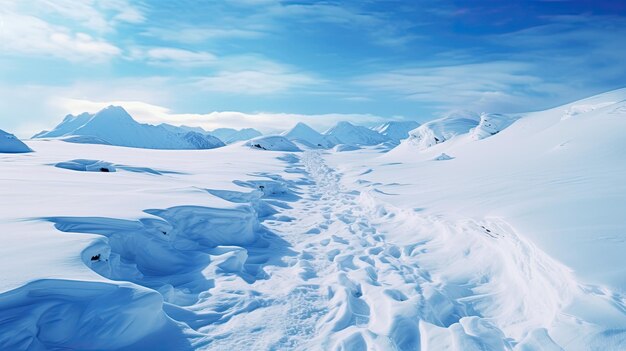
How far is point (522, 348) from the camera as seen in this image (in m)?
3.34

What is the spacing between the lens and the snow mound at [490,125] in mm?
34394

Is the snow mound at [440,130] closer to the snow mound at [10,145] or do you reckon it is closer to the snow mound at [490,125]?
the snow mound at [490,125]

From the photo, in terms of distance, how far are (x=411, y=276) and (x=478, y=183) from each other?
674 centimetres

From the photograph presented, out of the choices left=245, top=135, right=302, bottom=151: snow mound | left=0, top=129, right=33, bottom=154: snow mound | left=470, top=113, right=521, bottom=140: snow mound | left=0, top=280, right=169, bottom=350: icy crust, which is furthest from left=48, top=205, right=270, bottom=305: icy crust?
left=245, top=135, right=302, bottom=151: snow mound

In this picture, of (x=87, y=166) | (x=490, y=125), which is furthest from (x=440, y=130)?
(x=87, y=166)

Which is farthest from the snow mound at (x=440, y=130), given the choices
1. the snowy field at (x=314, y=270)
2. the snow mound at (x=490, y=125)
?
the snowy field at (x=314, y=270)

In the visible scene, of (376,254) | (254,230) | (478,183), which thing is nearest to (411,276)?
(376,254)

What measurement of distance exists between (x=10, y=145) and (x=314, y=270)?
71.1 ft

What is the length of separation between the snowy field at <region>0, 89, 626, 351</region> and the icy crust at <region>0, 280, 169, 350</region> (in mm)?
10

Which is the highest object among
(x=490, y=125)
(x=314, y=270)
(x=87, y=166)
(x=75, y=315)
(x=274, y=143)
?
(x=490, y=125)

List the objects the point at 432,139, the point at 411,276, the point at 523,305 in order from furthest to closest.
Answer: the point at 432,139, the point at 411,276, the point at 523,305

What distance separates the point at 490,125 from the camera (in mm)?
35844

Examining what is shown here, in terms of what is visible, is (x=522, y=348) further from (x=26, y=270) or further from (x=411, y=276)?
(x=26, y=270)

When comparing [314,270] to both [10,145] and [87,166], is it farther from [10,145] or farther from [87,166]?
[10,145]
